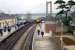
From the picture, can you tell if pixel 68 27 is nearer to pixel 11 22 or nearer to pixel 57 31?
A: pixel 57 31

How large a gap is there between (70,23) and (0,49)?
20.7m

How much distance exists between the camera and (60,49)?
14938 mm

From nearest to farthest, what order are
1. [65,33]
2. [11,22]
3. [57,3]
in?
1. [65,33]
2. [57,3]
3. [11,22]

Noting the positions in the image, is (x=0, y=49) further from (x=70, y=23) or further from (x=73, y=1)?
(x=73, y=1)

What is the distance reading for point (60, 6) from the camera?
41344 mm

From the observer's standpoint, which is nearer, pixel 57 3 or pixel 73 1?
pixel 73 1

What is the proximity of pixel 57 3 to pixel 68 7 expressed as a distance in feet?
9.47

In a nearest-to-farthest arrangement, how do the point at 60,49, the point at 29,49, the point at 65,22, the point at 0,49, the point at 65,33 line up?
the point at 29,49
the point at 60,49
the point at 0,49
the point at 65,33
the point at 65,22

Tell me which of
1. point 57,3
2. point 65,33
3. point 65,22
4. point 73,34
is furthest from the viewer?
point 57,3

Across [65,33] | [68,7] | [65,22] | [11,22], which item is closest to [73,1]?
[68,7]

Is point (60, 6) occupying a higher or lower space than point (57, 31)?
higher

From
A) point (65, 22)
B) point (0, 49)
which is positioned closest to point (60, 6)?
point (65, 22)

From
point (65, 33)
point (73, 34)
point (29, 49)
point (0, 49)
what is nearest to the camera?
point (29, 49)

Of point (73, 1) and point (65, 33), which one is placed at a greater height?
point (73, 1)
